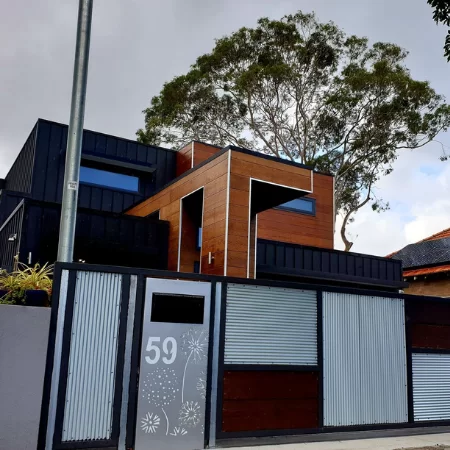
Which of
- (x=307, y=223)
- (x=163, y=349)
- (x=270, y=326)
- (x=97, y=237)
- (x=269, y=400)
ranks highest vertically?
(x=307, y=223)

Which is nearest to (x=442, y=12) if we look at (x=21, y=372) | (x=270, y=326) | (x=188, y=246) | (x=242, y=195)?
(x=242, y=195)

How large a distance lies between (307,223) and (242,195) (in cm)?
826

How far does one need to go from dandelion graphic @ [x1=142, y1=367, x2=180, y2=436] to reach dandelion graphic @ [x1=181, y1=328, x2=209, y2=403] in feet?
0.56

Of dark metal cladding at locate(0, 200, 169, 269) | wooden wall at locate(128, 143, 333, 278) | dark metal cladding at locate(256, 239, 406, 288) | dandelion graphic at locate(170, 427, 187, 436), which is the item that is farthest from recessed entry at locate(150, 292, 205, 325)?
dark metal cladding at locate(256, 239, 406, 288)

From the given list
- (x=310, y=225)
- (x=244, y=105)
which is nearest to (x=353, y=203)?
(x=244, y=105)

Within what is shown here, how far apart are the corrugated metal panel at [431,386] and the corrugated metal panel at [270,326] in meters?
2.11

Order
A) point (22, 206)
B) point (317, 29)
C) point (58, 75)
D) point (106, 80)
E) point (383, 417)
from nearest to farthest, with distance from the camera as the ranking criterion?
point (383, 417), point (22, 206), point (58, 75), point (106, 80), point (317, 29)

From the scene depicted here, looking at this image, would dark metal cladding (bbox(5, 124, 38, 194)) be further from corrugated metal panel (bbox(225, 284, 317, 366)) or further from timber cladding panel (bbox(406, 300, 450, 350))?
timber cladding panel (bbox(406, 300, 450, 350))

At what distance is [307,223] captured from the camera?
730 inches

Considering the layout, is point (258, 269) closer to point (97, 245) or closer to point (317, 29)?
point (97, 245)

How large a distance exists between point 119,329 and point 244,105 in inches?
925

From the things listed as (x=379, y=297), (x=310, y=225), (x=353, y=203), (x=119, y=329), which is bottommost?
(x=119, y=329)

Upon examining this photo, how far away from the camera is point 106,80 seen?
20406 millimetres

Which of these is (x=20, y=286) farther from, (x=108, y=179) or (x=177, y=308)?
(x=108, y=179)
